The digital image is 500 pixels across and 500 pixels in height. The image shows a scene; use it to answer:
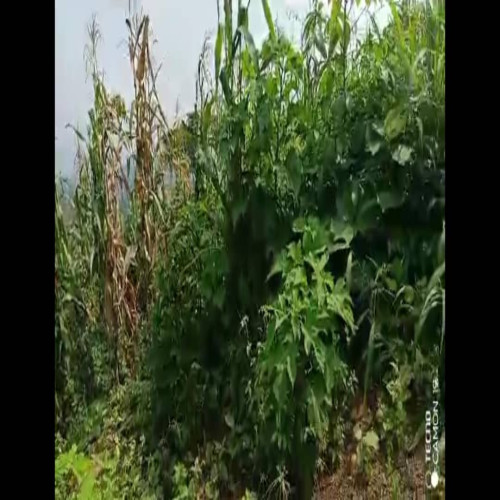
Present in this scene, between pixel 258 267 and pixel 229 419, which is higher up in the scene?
pixel 258 267

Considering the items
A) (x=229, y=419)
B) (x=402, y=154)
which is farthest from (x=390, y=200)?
(x=229, y=419)

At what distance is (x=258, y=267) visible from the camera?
2.63 m

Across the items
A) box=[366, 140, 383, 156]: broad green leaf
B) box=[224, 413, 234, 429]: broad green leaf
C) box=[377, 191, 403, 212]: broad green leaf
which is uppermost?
box=[366, 140, 383, 156]: broad green leaf

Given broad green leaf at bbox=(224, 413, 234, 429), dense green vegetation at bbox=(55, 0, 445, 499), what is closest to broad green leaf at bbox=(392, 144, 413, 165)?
dense green vegetation at bbox=(55, 0, 445, 499)

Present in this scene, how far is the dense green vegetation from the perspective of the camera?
8.29 feet

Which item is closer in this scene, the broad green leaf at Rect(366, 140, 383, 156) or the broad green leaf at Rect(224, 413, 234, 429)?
the broad green leaf at Rect(366, 140, 383, 156)

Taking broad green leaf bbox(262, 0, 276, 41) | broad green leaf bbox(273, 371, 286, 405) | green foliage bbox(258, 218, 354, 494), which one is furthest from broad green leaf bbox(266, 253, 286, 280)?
broad green leaf bbox(262, 0, 276, 41)

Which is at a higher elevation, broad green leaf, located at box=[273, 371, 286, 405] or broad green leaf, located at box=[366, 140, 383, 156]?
broad green leaf, located at box=[366, 140, 383, 156]

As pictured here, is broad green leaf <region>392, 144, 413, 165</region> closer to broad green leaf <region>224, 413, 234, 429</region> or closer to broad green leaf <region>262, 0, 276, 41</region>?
broad green leaf <region>262, 0, 276, 41</region>

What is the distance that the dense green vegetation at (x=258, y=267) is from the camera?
2.53 m

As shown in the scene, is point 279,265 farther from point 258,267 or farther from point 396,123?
point 396,123

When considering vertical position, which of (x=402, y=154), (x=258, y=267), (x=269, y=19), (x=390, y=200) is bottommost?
(x=258, y=267)

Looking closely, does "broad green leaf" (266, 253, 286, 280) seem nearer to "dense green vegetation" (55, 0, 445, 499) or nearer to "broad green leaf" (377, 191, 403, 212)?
"dense green vegetation" (55, 0, 445, 499)
